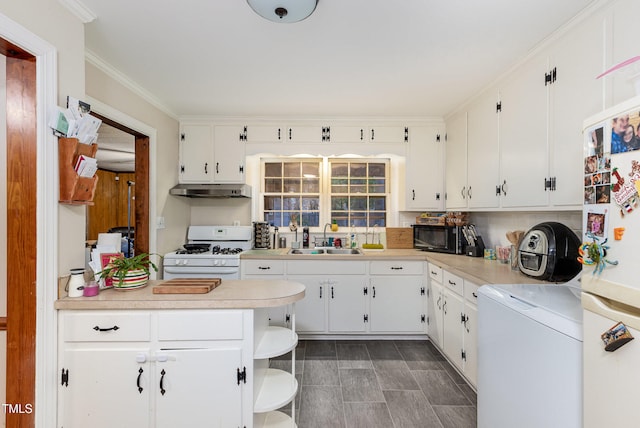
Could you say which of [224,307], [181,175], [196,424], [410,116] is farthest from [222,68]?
[196,424]

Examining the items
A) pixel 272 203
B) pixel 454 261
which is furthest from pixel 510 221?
pixel 272 203

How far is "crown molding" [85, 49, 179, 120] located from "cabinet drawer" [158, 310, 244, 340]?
1881 mm

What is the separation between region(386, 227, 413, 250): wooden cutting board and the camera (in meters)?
3.45

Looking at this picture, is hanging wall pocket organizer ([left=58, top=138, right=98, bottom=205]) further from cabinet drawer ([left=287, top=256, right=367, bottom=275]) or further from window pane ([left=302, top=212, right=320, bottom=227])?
window pane ([left=302, top=212, right=320, bottom=227])

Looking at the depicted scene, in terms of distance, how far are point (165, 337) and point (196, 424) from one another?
46 centimetres

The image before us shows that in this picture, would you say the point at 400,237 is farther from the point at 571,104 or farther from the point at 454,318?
the point at 571,104

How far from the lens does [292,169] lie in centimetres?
375

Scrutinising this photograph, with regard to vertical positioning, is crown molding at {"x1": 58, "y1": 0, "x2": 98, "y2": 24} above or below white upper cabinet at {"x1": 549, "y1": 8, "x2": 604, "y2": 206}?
above

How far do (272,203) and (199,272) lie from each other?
1235mm

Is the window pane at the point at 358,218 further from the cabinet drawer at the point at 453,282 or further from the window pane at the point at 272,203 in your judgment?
the cabinet drawer at the point at 453,282

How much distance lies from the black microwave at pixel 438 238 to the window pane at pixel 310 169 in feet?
4.49

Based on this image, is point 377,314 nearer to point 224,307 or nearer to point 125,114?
point 224,307

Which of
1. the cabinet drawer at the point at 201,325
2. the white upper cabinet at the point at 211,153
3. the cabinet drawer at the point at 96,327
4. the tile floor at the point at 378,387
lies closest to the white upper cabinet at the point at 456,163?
the tile floor at the point at 378,387

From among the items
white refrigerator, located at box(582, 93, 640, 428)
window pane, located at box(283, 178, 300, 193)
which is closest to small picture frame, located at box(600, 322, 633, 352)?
white refrigerator, located at box(582, 93, 640, 428)
